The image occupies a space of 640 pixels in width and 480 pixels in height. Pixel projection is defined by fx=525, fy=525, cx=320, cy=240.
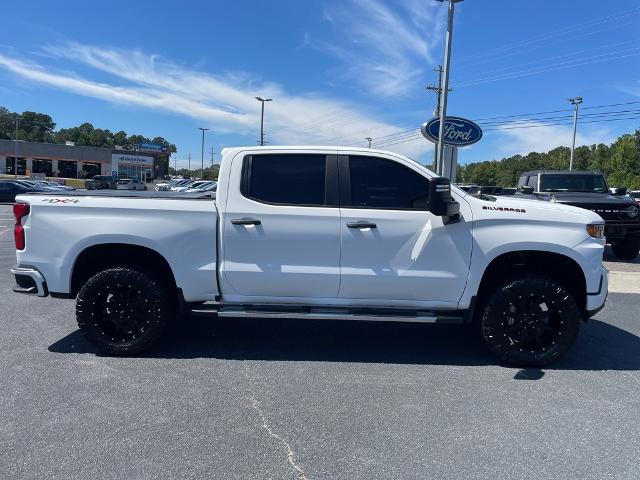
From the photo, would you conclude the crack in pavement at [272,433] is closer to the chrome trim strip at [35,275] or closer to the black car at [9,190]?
the chrome trim strip at [35,275]

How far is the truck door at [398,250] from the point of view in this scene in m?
4.71

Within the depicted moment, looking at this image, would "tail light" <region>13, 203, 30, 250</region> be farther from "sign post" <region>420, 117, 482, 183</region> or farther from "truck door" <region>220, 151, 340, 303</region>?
"sign post" <region>420, 117, 482, 183</region>

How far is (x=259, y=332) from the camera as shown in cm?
580

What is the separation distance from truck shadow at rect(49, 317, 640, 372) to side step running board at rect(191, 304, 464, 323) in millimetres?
463

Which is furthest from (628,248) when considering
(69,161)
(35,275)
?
(69,161)

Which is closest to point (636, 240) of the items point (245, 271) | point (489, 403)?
point (489, 403)

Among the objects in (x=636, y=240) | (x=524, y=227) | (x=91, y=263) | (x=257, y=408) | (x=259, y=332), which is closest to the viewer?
(x=257, y=408)

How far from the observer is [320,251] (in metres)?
4.73

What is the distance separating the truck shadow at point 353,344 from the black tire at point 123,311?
262 mm

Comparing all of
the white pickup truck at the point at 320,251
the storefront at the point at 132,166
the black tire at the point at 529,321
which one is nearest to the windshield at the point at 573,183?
the white pickup truck at the point at 320,251

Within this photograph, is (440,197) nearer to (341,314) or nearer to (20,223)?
(341,314)

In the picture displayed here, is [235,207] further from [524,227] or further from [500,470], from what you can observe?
[500,470]

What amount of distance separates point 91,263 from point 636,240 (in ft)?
37.0

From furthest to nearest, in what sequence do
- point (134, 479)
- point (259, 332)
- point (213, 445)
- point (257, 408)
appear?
point (259, 332) → point (257, 408) → point (213, 445) → point (134, 479)
